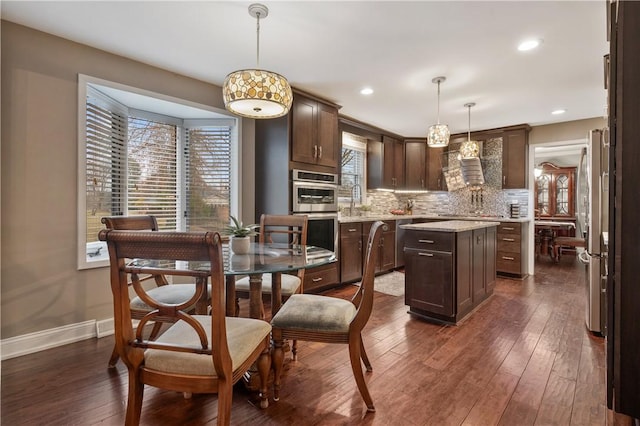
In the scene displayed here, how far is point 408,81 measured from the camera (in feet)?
10.8

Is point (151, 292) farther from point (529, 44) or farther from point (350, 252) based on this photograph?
point (529, 44)

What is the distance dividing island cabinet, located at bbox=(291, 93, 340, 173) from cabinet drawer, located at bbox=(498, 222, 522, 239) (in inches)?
117

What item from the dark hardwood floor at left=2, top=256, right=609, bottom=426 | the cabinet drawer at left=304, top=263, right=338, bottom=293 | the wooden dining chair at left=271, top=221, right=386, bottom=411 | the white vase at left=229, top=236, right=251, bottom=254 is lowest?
the dark hardwood floor at left=2, top=256, right=609, bottom=426

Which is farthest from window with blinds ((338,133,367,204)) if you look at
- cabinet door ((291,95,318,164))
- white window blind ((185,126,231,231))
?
white window blind ((185,126,231,231))

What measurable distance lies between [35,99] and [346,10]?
94.3 inches

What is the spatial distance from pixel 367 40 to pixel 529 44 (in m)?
1.31

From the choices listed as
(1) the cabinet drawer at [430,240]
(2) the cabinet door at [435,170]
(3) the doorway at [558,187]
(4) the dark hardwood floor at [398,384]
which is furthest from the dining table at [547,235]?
(1) the cabinet drawer at [430,240]

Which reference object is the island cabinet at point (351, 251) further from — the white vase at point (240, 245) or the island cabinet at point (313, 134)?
the white vase at point (240, 245)

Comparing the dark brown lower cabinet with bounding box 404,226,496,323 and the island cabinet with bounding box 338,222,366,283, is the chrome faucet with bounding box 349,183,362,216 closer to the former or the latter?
the island cabinet with bounding box 338,222,366,283

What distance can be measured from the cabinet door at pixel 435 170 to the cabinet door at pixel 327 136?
8.59 ft

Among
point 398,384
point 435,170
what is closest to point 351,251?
point 398,384

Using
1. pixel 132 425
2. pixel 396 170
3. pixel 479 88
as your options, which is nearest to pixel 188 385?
pixel 132 425

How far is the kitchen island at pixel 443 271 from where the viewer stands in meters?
2.86

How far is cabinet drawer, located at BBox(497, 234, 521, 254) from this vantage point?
15.6ft
